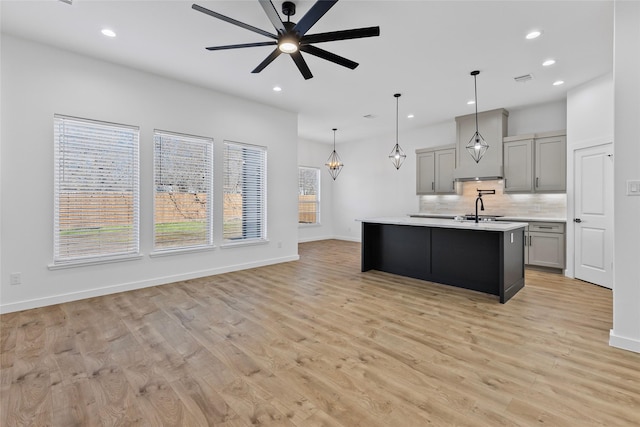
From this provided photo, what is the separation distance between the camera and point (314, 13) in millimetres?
2283

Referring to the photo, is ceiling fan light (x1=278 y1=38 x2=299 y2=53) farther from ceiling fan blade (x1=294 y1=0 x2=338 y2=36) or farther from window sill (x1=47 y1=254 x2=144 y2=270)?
window sill (x1=47 y1=254 x2=144 y2=270)

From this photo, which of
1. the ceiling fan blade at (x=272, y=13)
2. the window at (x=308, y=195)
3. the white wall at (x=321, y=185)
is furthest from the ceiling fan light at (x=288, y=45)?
the window at (x=308, y=195)

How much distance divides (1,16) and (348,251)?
6.76 meters

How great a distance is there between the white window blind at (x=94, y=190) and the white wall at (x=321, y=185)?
544 centimetres

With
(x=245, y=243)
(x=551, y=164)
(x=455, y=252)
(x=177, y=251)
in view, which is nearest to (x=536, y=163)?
(x=551, y=164)

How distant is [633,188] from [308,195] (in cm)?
780

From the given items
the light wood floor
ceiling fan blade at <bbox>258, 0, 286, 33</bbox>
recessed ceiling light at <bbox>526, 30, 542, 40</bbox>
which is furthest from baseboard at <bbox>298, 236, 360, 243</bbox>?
ceiling fan blade at <bbox>258, 0, 286, 33</bbox>

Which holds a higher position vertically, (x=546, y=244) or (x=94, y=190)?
(x=94, y=190)

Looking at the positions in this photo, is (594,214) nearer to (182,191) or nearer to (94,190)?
(182,191)

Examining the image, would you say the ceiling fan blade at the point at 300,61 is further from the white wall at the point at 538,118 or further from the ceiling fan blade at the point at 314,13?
the white wall at the point at 538,118

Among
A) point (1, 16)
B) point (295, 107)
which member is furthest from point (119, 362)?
point (295, 107)

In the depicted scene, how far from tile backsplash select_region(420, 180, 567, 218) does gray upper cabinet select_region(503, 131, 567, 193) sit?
40cm

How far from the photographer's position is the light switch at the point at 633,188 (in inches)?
97.7

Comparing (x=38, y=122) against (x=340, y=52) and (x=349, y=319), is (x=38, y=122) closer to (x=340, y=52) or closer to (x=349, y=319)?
(x=340, y=52)
